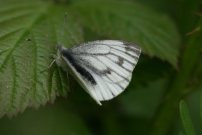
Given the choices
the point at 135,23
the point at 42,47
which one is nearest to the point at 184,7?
the point at 135,23

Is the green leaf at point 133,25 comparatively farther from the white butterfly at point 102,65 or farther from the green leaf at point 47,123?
the green leaf at point 47,123

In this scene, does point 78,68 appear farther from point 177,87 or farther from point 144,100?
point 144,100

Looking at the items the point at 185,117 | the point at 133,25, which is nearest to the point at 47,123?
the point at 133,25

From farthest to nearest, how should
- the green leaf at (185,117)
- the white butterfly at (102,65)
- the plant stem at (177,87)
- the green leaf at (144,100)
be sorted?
1. the green leaf at (144,100)
2. the plant stem at (177,87)
3. the white butterfly at (102,65)
4. the green leaf at (185,117)

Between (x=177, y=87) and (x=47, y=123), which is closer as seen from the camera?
(x=177, y=87)

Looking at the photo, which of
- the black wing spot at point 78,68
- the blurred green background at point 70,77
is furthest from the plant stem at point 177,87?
the black wing spot at point 78,68

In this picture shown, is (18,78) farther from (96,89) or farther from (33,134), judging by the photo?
(33,134)
